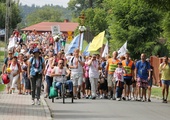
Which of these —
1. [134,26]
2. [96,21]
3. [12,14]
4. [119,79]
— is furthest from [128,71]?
[12,14]

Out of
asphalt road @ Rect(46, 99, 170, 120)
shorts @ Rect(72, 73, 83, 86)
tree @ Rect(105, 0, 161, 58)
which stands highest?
tree @ Rect(105, 0, 161, 58)

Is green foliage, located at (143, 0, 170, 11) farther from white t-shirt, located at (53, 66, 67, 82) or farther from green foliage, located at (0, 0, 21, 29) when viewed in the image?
green foliage, located at (0, 0, 21, 29)

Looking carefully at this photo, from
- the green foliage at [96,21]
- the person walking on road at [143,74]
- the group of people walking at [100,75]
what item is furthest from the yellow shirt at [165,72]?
the green foliage at [96,21]

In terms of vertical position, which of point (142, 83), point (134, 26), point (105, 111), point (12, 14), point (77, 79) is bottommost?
point (105, 111)

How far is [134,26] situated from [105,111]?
28.2 m

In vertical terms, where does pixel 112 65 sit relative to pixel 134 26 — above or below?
below

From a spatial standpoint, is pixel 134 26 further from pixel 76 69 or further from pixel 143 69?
pixel 76 69

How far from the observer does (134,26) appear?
47.5 meters

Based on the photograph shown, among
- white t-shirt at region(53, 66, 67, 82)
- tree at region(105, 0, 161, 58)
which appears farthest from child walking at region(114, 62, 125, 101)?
tree at region(105, 0, 161, 58)

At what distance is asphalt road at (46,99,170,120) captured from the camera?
1809cm

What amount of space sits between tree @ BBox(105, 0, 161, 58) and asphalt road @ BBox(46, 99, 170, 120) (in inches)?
919

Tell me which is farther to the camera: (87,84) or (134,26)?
(134,26)

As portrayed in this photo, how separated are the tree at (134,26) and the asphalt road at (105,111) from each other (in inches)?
919

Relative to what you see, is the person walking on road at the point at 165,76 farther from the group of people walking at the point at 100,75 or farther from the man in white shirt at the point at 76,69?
the man in white shirt at the point at 76,69
